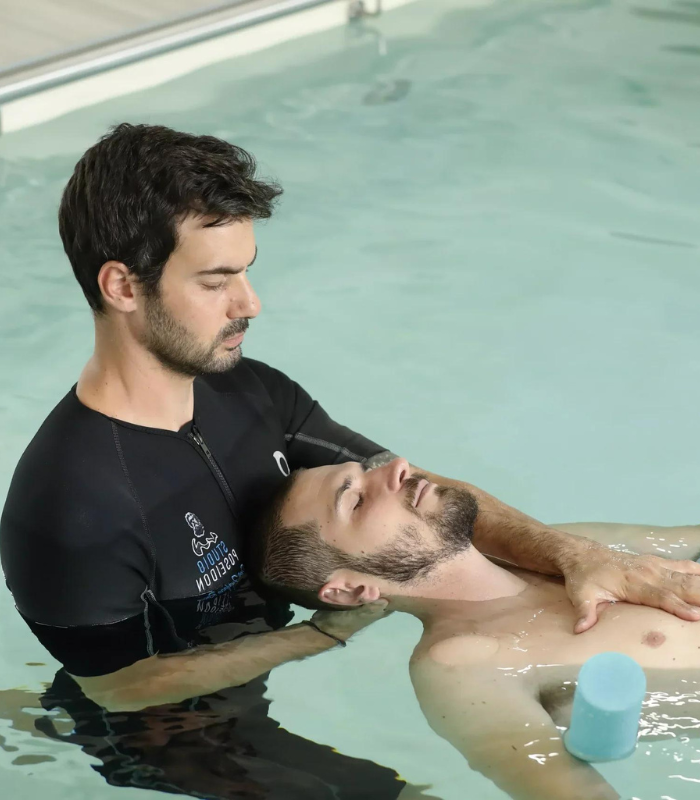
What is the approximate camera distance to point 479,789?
7.39ft

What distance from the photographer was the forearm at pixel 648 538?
254cm

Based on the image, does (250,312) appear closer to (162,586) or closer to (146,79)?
(162,586)

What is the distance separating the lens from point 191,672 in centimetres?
206

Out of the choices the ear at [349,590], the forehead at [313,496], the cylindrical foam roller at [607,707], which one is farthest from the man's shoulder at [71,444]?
the cylindrical foam roller at [607,707]

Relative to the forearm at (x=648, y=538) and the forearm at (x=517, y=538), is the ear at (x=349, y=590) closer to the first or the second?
the forearm at (x=517, y=538)

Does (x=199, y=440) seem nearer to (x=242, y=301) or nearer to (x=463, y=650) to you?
(x=242, y=301)

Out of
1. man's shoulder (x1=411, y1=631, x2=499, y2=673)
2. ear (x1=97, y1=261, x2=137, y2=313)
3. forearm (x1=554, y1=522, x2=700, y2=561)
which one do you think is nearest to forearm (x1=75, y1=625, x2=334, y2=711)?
man's shoulder (x1=411, y1=631, x2=499, y2=673)

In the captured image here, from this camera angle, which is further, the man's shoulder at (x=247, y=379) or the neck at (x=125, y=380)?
the man's shoulder at (x=247, y=379)

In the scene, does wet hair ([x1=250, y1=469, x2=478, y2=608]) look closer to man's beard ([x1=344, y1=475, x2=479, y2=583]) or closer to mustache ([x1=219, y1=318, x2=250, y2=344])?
man's beard ([x1=344, y1=475, x2=479, y2=583])

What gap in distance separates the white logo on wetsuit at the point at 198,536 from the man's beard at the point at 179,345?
0.27 meters

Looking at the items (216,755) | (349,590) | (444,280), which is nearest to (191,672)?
(216,755)

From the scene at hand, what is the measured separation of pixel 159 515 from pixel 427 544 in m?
0.53

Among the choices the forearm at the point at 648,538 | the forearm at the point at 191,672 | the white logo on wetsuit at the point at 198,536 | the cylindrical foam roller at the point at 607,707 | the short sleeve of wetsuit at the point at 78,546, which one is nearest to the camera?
the cylindrical foam roller at the point at 607,707

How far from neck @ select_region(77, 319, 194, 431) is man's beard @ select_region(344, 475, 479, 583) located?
0.51 meters
